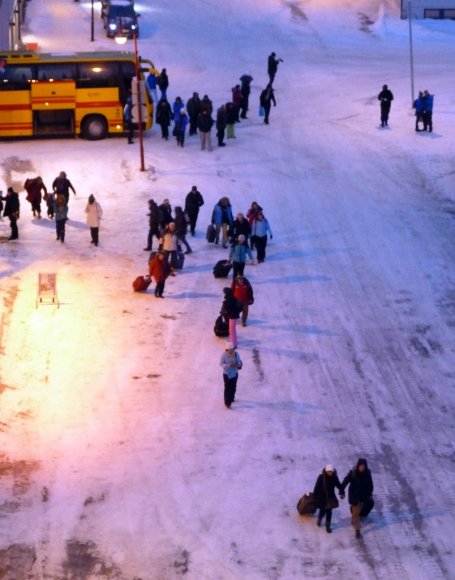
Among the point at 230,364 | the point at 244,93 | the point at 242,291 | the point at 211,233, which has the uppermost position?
the point at 244,93

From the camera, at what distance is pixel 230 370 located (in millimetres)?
20984

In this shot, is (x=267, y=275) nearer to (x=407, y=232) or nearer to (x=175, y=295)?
(x=175, y=295)

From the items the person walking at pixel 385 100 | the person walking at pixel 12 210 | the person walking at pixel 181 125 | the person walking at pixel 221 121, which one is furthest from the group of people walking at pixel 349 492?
the person walking at pixel 385 100

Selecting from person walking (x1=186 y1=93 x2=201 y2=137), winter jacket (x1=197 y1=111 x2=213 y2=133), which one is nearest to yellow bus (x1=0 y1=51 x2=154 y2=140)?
person walking (x1=186 y1=93 x2=201 y2=137)

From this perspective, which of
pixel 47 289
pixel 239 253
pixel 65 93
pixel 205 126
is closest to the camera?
pixel 239 253

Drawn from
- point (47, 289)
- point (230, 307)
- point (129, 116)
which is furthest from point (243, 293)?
point (129, 116)

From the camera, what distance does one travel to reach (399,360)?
23766 millimetres

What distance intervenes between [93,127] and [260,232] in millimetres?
11020

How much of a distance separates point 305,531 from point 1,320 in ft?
30.0

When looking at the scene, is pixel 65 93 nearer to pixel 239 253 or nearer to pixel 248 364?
pixel 239 253

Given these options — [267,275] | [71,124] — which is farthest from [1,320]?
[71,124]

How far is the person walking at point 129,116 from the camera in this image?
35853 mm

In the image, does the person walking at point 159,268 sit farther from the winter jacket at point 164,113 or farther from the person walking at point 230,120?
the winter jacket at point 164,113

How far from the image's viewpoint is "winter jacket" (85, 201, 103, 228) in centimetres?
2843
